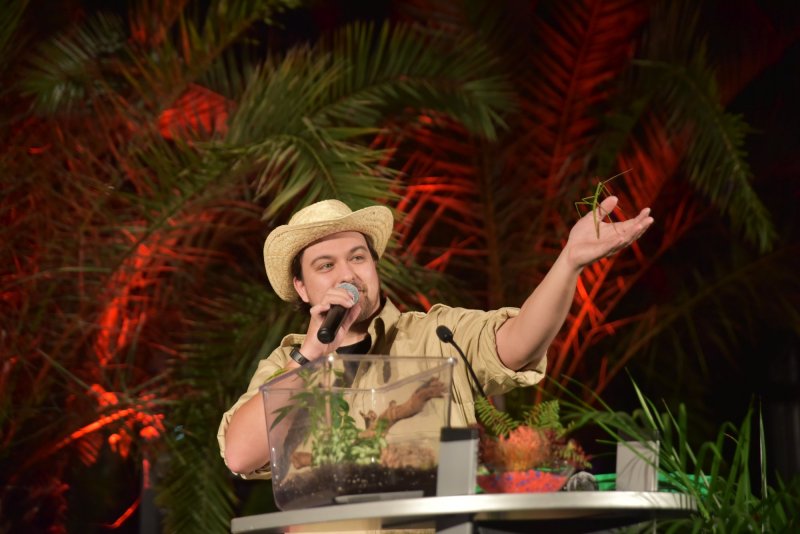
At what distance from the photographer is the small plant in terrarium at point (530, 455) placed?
1841 mm

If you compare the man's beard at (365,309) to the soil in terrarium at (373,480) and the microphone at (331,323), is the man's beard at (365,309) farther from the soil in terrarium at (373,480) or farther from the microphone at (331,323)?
the soil in terrarium at (373,480)

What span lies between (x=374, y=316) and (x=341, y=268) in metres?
0.13

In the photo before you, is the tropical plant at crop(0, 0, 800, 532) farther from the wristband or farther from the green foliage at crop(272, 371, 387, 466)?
the green foliage at crop(272, 371, 387, 466)

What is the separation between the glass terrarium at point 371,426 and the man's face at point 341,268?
666mm

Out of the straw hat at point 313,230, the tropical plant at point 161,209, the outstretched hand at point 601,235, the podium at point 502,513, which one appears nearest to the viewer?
the podium at point 502,513

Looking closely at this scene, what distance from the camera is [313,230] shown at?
9.13 feet

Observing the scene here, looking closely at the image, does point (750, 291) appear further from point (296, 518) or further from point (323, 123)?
point (296, 518)

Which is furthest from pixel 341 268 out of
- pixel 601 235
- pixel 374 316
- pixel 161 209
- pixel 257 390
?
pixel 161 209

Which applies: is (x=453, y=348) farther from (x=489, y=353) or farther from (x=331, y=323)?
(x=331, y=323)

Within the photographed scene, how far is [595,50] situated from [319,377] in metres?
4.43

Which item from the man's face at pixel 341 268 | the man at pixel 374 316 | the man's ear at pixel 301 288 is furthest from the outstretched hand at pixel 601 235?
the man's ear at pixel 301 288

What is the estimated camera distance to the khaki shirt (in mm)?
2523

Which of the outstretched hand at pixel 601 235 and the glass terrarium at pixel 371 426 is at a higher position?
the outstretched hand at pixel 601 235

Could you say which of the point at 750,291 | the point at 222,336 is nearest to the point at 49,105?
the point at 222,336
